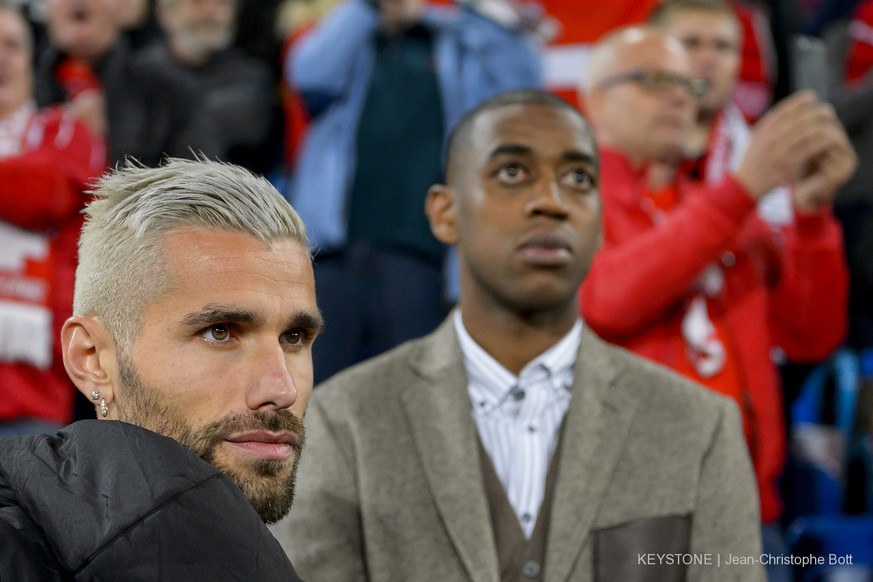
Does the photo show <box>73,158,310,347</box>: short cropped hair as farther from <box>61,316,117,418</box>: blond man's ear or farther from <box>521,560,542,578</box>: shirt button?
<box>521,560,542,578</box>: shirt button

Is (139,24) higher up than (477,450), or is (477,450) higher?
(139,24)

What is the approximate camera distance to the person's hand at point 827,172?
12.2 ft

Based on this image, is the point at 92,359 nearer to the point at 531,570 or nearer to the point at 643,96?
the point at 531,570

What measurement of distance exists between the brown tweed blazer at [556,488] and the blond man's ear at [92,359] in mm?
699

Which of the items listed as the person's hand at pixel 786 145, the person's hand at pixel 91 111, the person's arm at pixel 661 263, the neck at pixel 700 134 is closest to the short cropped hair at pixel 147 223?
the person's arm at pixel 661 263

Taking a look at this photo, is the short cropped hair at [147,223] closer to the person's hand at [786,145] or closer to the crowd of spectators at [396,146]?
the crowd of spectators at [396,146]

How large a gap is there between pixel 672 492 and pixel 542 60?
293 cm

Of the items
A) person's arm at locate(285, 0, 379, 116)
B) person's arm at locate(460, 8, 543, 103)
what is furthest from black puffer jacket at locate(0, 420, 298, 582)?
person's arm at locate(460, 8, 543, 103)

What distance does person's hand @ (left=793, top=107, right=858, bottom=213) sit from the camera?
371 cm

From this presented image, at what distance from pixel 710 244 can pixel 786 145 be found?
47 cm

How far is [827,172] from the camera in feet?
12.2

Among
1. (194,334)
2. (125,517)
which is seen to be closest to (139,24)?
(194,334)

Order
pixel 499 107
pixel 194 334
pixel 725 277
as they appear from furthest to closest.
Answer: pixel 725 277, pixel 499 107, pixel 194 334

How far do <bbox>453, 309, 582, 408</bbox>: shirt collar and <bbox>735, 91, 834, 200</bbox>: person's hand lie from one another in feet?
3.33
